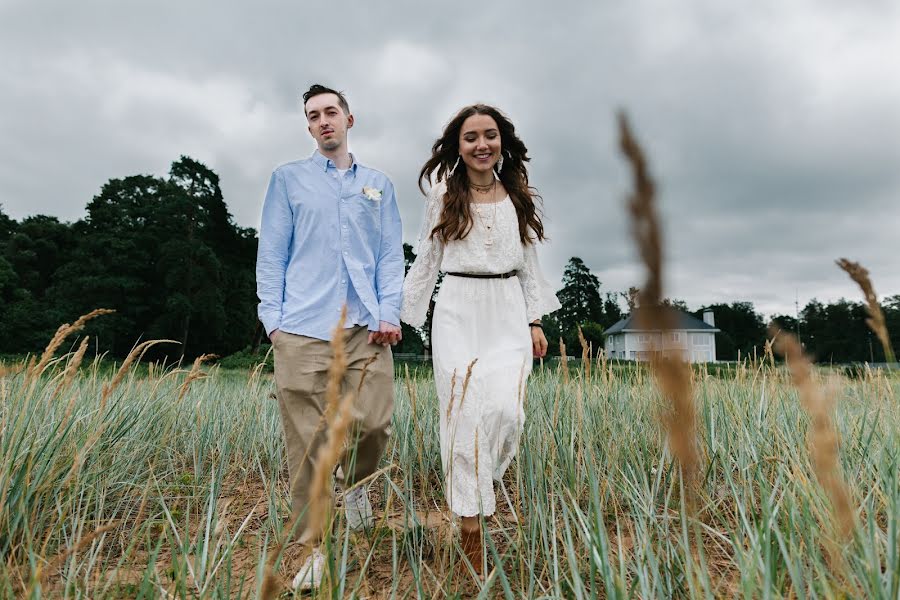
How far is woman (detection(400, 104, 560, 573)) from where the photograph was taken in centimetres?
271

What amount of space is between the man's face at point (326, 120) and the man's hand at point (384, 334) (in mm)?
1050

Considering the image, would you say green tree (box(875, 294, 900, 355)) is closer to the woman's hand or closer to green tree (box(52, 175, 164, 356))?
the woman's hand

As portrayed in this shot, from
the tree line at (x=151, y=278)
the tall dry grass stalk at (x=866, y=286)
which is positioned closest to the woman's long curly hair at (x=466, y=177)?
the tall dry grass stalk at (x=866, y=286)

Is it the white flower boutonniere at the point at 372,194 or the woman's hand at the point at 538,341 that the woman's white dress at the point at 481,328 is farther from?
the white flower boutonniere at the point at 372,194

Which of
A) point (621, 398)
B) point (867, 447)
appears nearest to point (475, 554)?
point (867, 447)

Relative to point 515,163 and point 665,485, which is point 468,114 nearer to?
point 515,163

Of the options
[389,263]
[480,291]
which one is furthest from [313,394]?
[480,291]

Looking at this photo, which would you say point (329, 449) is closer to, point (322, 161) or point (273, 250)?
point (273, 250)

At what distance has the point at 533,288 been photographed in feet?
10.9

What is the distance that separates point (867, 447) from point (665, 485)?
2.91ft

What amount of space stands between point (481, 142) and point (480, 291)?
806mm

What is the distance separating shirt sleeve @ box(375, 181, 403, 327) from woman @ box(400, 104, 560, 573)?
7cm

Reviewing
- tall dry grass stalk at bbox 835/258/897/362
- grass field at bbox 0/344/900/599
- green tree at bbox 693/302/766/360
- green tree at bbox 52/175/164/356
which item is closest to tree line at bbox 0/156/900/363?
green tree at bbox 52/175/164/356

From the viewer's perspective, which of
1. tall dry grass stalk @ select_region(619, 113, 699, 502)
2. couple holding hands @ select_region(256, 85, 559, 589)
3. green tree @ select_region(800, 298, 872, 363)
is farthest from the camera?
couple holding hands @ select_region(256, 85, 559, 589)
